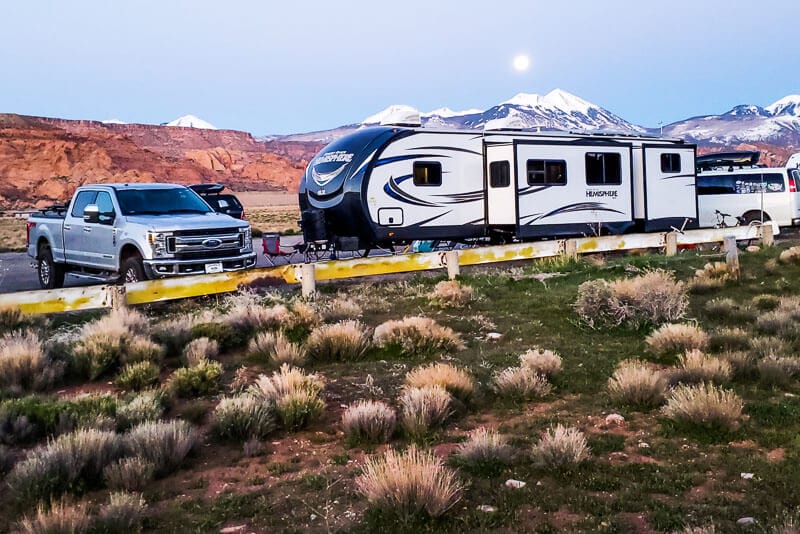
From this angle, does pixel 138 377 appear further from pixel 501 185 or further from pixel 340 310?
pixel 501 185

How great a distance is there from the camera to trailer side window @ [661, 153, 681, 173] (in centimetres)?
2016

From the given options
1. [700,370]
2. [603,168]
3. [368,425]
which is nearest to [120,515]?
[368,425]

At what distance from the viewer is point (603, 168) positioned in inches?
743

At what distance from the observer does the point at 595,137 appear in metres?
19.2

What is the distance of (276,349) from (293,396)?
2033 millimetres

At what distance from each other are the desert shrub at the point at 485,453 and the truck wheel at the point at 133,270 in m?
7.98

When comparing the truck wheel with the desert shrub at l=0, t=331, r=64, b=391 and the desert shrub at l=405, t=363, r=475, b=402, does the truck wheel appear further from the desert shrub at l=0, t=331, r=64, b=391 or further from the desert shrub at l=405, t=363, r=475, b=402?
the desert shrub at l=405, t=363, r=475, b=402

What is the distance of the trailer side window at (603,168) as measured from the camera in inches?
734

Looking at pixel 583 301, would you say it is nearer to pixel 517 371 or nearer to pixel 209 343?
pixel 517 371

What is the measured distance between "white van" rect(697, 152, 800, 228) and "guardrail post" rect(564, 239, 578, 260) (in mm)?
9190

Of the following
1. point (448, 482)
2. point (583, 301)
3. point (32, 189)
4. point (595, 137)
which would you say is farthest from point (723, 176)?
point (32, 189)

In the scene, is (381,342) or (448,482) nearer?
(448,482)

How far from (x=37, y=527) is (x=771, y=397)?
5448 mm

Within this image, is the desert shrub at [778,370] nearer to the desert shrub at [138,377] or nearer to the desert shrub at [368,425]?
the desert shrub at [368,425]
